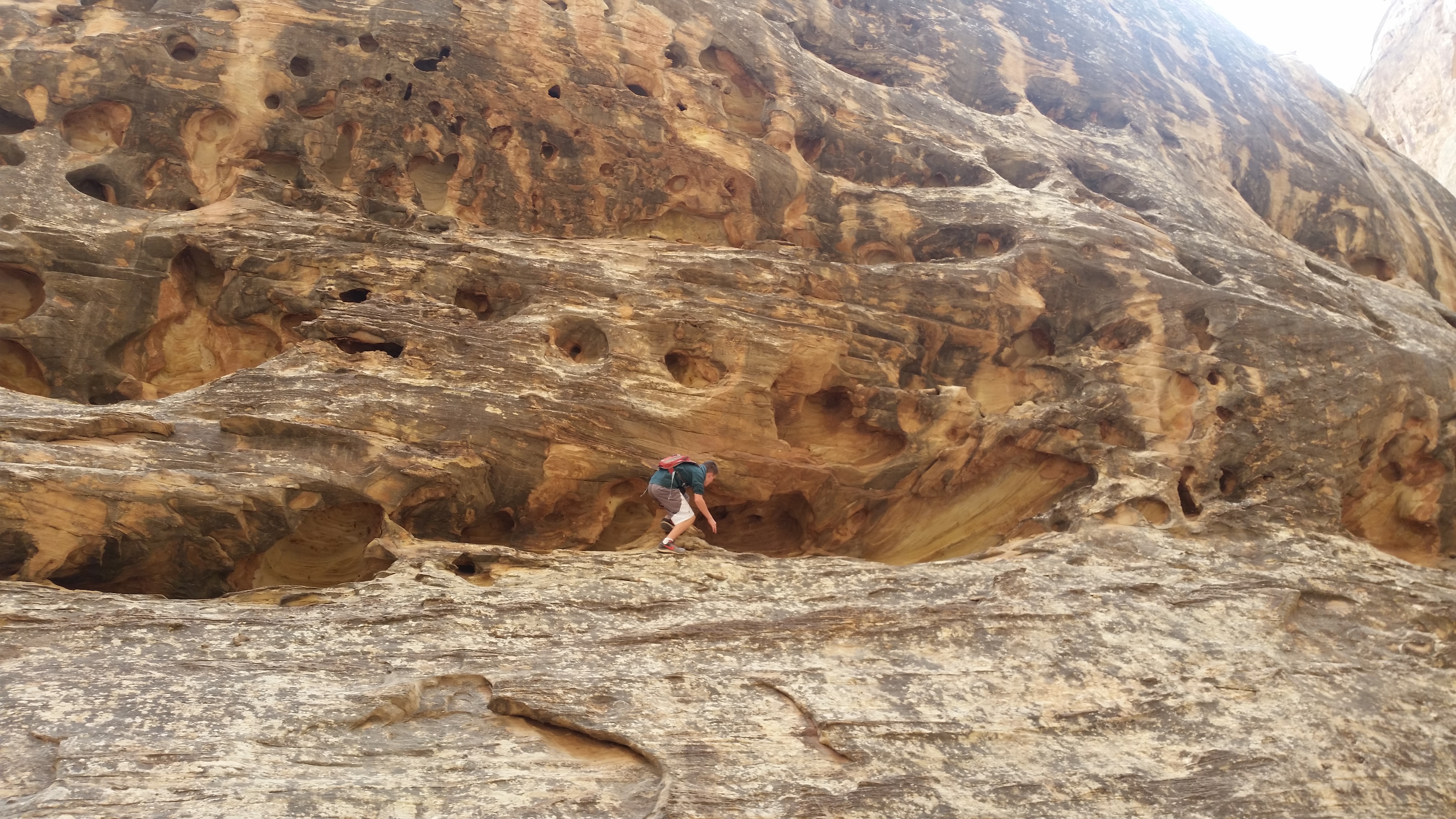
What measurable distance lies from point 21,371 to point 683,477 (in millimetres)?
5698

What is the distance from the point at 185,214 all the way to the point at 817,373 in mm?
6129

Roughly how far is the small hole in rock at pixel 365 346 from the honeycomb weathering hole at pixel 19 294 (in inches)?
100

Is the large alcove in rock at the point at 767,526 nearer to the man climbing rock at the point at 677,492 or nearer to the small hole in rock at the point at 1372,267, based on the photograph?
the man climbing rock at the point at 677,492

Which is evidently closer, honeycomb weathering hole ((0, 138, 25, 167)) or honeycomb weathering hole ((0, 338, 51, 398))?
honeycomb weathering hole ((0, 338, 51, 398))

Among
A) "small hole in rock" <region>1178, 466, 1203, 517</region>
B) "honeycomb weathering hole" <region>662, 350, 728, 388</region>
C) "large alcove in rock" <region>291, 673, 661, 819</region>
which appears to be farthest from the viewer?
"honeycomb weathering hole" <region>662, 350, 728, 388</region>

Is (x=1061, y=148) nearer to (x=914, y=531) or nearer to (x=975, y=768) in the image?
(x=914, y=531)

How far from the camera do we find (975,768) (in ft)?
21.2

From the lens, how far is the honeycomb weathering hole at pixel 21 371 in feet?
28.6

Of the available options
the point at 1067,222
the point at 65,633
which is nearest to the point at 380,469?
the point at 65,633

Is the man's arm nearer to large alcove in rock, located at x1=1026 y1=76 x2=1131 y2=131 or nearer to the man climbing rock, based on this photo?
the man climbing rock

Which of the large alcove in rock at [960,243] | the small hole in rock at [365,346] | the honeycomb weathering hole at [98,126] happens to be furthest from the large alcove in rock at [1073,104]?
the honeycomb weathering hole at [98,126]

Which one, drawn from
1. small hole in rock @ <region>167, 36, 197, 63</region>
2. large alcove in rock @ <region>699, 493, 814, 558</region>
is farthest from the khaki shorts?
small hole in rock @ <region>167, 36, 197, 63</region>

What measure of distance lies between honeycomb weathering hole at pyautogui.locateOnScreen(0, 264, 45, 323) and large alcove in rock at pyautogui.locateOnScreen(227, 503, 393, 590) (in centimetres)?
318

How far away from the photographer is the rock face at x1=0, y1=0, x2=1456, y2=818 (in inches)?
246
